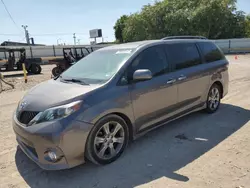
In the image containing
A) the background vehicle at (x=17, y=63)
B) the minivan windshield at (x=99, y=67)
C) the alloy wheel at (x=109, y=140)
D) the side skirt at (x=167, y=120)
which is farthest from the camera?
the background vehicle at (x=17, y=63)

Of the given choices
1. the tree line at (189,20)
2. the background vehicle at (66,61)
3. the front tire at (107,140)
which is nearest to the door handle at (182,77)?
the front tire at (107,140)

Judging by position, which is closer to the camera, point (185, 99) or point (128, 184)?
point (128, 184)

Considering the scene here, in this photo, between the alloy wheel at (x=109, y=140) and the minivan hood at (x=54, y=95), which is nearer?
the minivan hood at (x=54, y=95)

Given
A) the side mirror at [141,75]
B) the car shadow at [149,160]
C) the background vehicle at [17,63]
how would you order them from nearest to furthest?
the car shadow at [149,160]
the side mirror at [141,75]
the background vehicle at [17,63]

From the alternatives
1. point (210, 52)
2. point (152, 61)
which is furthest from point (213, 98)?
point (152, 61)

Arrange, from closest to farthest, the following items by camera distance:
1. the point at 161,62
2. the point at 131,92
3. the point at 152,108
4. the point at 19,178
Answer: the point at 19,178
the point at 131,92
the point at 152,108
the point at 161,62

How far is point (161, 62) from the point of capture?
436cm

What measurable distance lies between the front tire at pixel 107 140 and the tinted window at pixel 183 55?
169cm

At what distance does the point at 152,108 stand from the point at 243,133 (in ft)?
5.84

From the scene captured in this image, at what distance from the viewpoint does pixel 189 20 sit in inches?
1503

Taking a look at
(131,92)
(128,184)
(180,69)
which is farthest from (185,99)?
(128,184)

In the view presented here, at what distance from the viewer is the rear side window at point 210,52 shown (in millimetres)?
5430

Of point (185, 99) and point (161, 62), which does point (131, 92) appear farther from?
point (185, 99)

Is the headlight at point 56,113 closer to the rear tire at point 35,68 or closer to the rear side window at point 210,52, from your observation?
the rear side window at point 210,52
